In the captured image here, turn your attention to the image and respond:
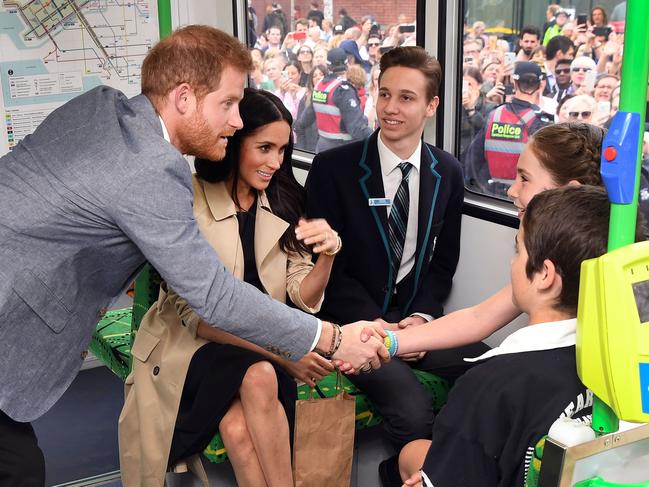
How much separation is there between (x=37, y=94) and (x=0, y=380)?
277 cm

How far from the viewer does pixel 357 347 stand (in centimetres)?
283

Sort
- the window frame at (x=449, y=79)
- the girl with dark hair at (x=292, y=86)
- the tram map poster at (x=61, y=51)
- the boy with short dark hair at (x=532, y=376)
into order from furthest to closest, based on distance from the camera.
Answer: the girl with dark hair at (x=292, y=86) → the tram map poster at (x=61, y=51) → the window frame at (x=449, y=79) → the boy with short dark hair at (x=532, y=376)

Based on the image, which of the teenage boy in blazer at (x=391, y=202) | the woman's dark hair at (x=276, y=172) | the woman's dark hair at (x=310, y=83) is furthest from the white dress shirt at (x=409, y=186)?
the woman's dark hair at (x=310, y=83)

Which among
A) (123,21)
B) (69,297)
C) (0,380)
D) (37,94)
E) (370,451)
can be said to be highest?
(123,21)

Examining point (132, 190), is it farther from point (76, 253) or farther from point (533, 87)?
point (533, 87)

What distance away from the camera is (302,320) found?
2.61 meters

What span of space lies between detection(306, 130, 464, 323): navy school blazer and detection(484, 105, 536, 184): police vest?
0.70 ft

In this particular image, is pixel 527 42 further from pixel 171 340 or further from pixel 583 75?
pixel 171 340

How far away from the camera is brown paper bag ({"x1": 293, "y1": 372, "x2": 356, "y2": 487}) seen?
2.88m

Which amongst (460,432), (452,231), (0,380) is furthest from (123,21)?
(460,432)

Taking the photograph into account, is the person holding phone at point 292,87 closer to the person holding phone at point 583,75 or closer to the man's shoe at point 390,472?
the person holding phone at point 583,75

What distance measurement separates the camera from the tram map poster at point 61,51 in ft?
15.2

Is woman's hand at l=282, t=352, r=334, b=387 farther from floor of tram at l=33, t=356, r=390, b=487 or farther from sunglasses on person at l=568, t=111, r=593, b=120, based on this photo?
sunglasses on person at l=568, t=111, r=593, b=120

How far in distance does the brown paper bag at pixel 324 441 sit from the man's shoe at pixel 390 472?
13.1 inches
